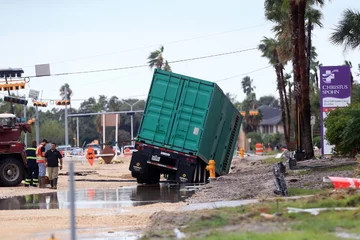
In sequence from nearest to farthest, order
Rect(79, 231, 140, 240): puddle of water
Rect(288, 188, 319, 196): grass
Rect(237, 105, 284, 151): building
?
1. Rect(79, 231, 140, 240): puddle of water
2. Rect(288, 188, 319, 196): grass
3. Rect(237, 105, 284, 151): building

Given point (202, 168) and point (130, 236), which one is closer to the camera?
point (130, 236)

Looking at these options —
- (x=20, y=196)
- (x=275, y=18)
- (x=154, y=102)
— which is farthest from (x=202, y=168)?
(x=275, y=18)

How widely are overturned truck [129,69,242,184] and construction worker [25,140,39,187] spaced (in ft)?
11.7

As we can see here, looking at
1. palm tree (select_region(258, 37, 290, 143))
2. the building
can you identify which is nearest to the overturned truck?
palm tree (select_region(258, 37, 290, 143))

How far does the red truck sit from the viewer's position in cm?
2864

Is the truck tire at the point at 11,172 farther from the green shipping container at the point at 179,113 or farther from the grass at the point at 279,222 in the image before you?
the grass at the point at 279,222

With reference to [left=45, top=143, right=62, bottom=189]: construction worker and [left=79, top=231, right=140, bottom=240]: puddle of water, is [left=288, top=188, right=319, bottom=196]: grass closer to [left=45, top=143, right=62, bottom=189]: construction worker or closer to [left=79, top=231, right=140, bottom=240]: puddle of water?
[left=79, top=231, right=140, bottom=240]: puddle of water

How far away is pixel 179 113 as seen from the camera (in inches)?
1081

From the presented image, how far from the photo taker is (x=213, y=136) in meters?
28.7

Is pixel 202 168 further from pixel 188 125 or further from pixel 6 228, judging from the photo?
pixel 6 228

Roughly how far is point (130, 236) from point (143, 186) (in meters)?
14.9

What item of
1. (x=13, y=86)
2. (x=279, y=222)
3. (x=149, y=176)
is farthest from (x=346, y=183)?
(x=13, y=86)

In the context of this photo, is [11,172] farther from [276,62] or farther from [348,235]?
[276,62]

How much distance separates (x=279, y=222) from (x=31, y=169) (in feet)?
60.5
